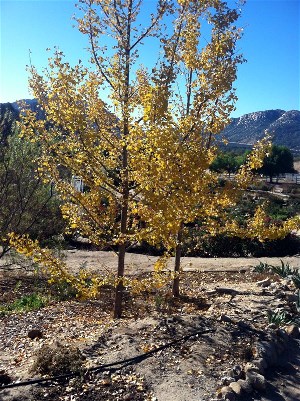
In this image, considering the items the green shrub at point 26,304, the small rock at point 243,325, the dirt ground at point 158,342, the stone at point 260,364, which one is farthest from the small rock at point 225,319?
the green shrub at point 26,304

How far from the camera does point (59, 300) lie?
8492mm

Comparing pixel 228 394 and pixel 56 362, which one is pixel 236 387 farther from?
pixel 56 362

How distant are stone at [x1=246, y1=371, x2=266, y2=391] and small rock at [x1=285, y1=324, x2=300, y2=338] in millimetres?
1674

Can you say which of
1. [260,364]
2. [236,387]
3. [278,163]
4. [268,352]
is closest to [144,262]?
[268,352]

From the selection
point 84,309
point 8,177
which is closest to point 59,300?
point 84,309

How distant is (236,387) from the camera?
445 cm

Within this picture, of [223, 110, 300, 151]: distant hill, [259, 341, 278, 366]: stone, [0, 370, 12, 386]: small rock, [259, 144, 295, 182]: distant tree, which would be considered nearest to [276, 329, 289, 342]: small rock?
[259, 341, 278, 366]: stone

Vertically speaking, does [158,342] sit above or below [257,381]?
above

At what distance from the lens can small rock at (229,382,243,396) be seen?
440 centimetres

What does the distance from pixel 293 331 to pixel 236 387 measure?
2085mm

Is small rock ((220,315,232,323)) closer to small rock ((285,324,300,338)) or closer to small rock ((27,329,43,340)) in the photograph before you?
small rock ((285,324,300,338))

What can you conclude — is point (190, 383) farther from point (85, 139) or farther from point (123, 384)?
→ point (85, 139)

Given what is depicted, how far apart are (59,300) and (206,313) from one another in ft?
10.3

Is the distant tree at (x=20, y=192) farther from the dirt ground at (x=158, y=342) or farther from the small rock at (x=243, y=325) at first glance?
the small rock at (x=243, y=325)
